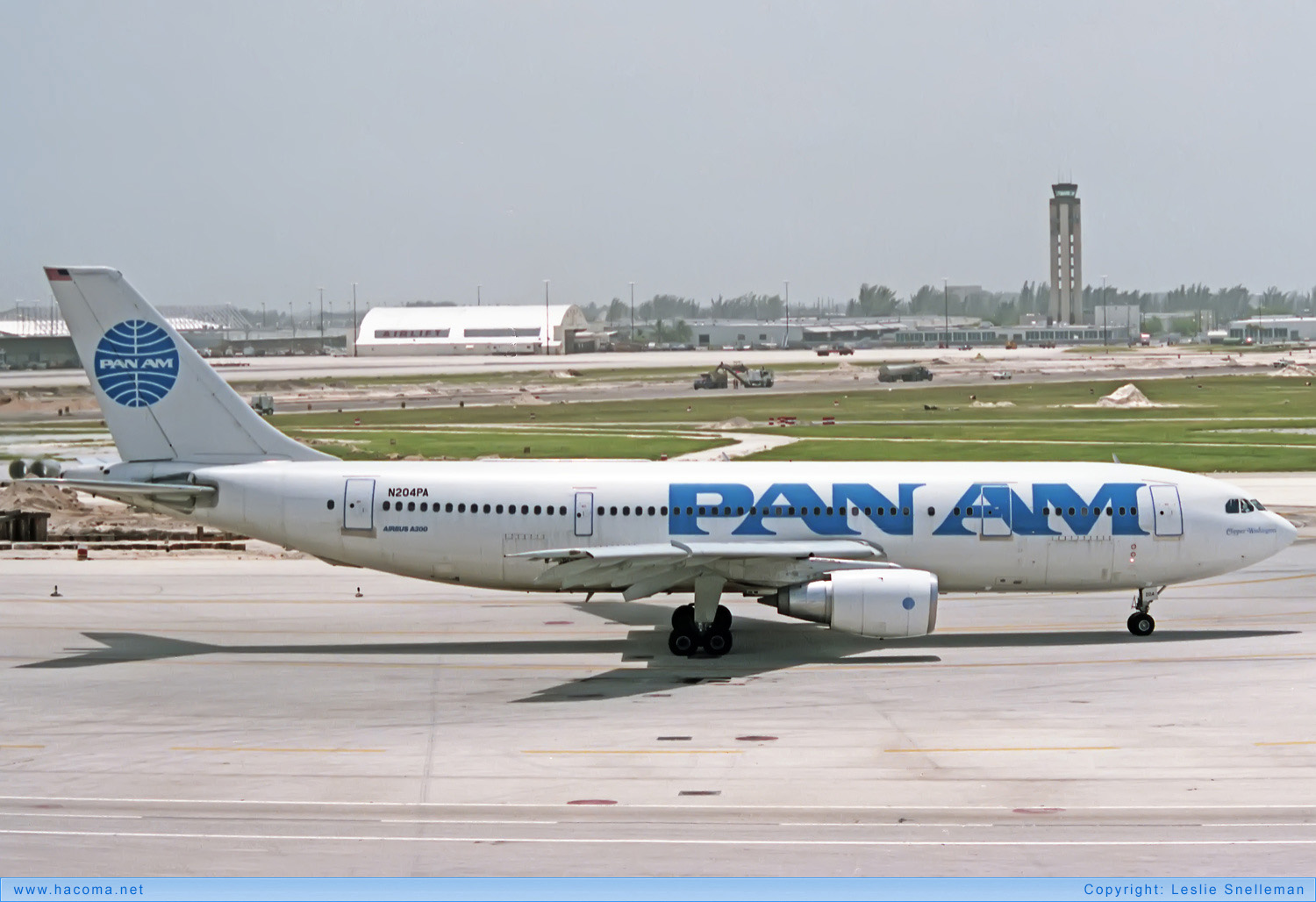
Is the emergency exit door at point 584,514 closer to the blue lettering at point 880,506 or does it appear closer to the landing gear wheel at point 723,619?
the landing gear wheel at point 723,619

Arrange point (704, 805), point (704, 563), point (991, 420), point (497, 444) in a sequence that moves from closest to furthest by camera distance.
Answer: point (704, 805) → point (704, 563) → point (497, 444) → point (991, 420)

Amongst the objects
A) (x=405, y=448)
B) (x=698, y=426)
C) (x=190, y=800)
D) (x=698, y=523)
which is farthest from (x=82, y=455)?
(x=190, y=800)

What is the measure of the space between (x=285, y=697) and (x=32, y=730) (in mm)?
5128

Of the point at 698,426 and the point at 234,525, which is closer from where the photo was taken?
the point at 234,525

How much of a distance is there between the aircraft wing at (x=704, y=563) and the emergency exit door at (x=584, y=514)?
64 centimetres

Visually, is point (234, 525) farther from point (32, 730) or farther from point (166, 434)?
point (32, 730)

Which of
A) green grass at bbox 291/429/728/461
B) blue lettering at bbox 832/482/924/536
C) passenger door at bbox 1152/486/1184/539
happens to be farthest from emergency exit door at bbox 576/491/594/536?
green grass at bbox 291/429/728/461

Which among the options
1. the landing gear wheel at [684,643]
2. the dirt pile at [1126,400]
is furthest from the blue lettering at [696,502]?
the dirt pile at [1126,400]

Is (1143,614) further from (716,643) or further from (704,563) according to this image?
(704,563)

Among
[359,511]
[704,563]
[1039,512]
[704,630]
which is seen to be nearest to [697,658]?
[704,630]

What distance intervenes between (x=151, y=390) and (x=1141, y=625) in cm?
2572

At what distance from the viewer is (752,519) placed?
36938 millimetres

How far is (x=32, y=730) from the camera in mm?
28703

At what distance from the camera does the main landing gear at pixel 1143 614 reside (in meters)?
37.6
